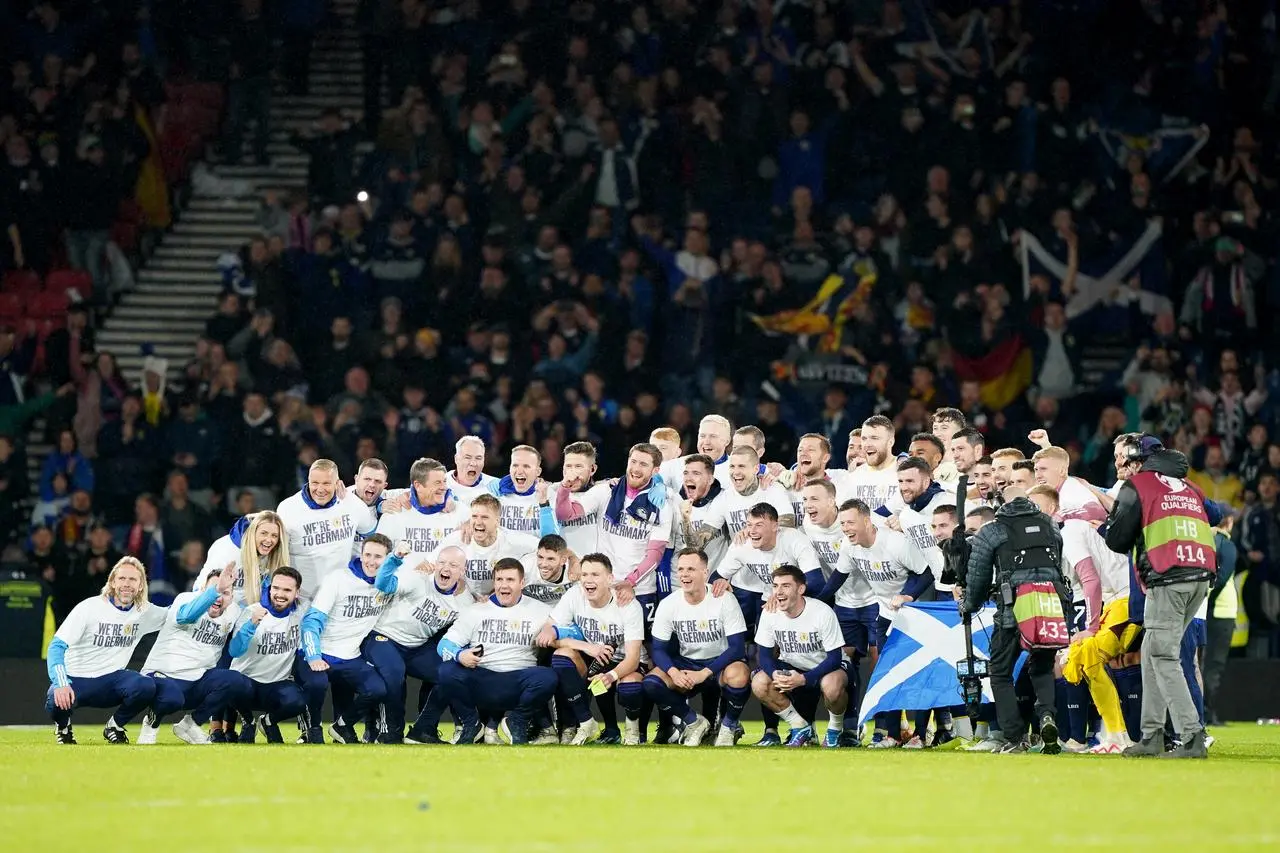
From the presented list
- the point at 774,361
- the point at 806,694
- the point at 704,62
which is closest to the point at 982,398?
the point at 774,361

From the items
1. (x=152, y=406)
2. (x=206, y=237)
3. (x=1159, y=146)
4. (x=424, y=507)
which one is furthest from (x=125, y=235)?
(x=1159, y=146)

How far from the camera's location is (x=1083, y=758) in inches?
503

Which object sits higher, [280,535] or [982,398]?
[982,398]

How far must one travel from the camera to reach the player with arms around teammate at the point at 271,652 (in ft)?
49.4

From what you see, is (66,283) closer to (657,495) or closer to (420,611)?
(420,611)

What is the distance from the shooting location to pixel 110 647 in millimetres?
15125

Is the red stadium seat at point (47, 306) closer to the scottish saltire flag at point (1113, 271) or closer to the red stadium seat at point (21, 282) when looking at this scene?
the red stadium seat at point (21, 282)

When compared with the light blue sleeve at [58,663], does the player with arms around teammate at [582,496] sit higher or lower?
higher

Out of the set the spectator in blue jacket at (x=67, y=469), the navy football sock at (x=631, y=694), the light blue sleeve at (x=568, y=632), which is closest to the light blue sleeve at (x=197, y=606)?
the light blue sleeve at (x=568, y=632)

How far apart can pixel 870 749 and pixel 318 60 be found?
1536cm

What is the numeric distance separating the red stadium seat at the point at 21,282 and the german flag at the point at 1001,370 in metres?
10.5

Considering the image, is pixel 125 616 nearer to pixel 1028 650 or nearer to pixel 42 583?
pixel 42 583

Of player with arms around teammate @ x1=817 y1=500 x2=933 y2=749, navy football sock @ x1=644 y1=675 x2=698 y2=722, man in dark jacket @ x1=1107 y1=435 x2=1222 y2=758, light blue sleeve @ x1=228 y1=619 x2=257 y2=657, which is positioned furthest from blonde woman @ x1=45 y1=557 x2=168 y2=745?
man in dark jacket @ x1=1107 y1=435 x2=1222 y2=758

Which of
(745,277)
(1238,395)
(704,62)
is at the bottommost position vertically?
(1238,395)
